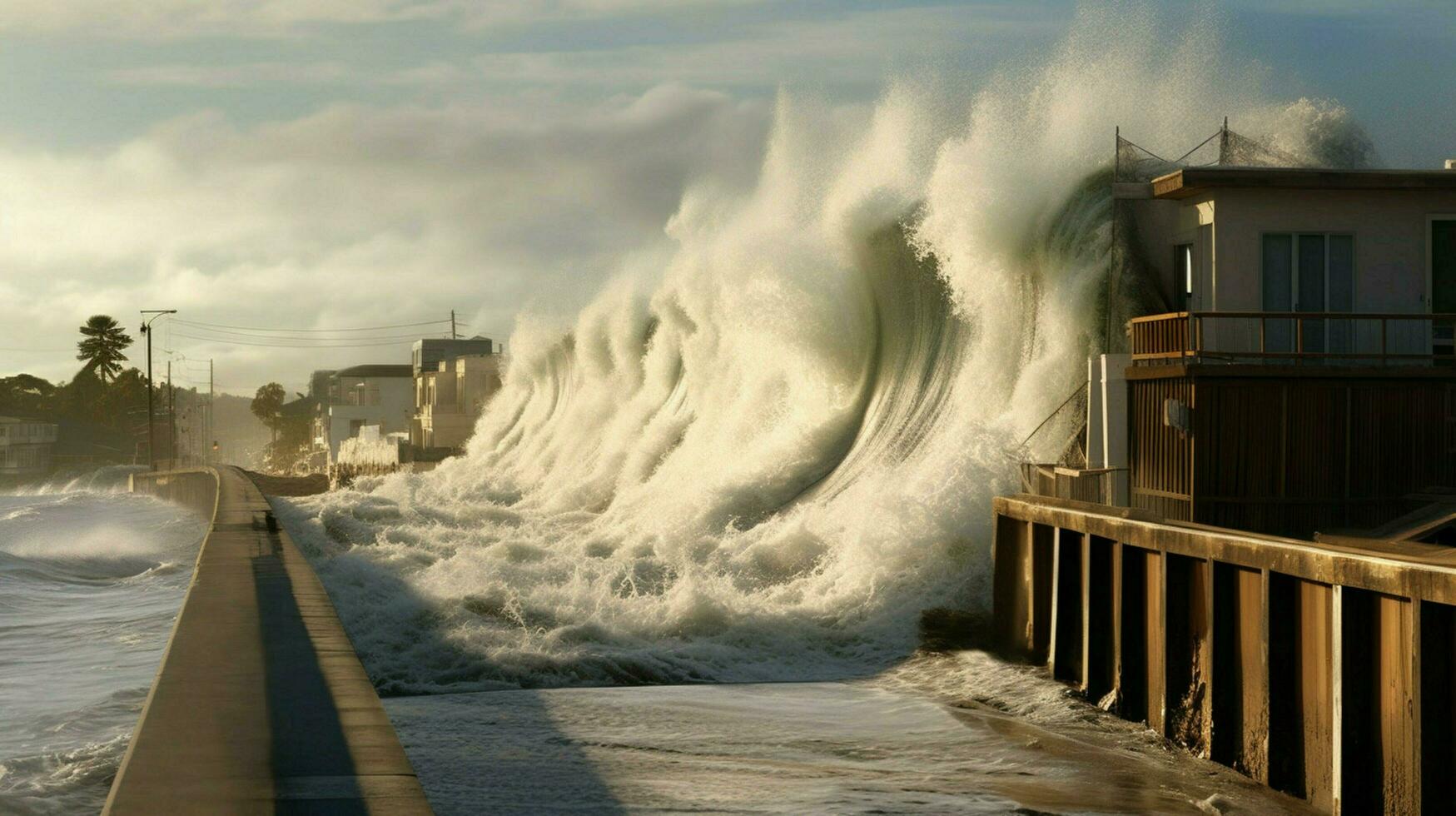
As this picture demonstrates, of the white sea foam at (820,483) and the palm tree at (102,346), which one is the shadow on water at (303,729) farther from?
the palm tree at (102,346)

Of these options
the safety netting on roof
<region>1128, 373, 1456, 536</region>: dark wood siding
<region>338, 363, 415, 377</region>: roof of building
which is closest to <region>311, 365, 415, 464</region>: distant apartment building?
<region>338, 363, 415, 377</region>: roof of building

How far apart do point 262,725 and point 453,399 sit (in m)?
96.3

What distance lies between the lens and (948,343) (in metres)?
26.0

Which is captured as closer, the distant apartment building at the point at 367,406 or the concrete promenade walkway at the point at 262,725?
the concrete promenade walkway at the point at 262,725

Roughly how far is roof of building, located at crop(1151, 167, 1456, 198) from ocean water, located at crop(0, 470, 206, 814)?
13.1 metres

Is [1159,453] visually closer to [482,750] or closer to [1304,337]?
[1304,337]

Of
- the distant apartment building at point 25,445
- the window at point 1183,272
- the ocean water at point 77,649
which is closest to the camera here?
the ocean water at point 77,649

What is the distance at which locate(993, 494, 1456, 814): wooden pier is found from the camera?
8.77 metres

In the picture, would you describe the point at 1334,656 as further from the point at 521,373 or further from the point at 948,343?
the point at 521,373

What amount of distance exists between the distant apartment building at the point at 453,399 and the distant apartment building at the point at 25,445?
33.9 meters

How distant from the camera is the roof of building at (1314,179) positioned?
17562 millimetres

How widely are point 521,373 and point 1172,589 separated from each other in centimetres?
7291

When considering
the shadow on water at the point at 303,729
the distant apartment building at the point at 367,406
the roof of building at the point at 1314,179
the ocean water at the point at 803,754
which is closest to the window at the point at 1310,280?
the roof of building at the point at 1314,179

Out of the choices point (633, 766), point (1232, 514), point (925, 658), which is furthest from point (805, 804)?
point (1232, 514)
